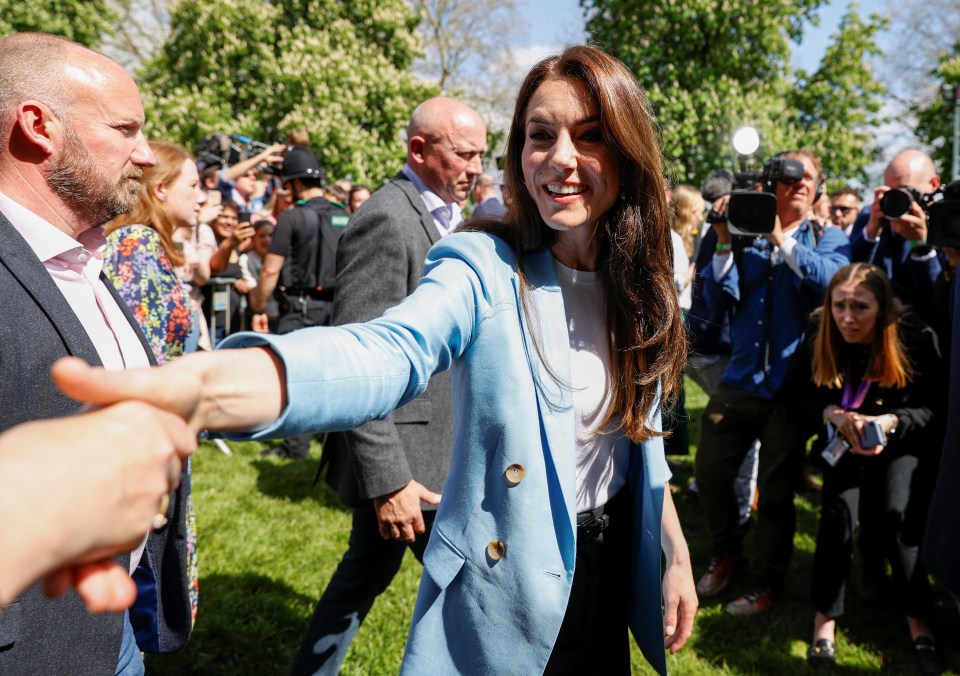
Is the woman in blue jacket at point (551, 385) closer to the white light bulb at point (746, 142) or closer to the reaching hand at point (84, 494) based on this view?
the reaching hand at point (84, 494)

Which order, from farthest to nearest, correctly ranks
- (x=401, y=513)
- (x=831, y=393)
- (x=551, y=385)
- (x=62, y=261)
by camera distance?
(x=831, y=393), (x=401, y=513), (x=62, y=261), (x=551, y=385)

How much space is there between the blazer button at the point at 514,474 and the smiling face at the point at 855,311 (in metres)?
2.89

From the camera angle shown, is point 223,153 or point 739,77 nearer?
point 223,153

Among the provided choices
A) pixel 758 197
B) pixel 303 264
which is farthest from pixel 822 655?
pixel 303 264

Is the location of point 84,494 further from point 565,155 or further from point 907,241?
point 907,241

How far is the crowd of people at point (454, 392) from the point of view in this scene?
0.79 metres

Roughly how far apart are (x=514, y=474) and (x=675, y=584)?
73 cm

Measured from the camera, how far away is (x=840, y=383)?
12.1 feet

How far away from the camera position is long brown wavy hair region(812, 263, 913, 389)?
354 cm

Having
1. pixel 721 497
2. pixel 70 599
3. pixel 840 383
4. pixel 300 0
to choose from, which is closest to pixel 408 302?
pixel 70 599

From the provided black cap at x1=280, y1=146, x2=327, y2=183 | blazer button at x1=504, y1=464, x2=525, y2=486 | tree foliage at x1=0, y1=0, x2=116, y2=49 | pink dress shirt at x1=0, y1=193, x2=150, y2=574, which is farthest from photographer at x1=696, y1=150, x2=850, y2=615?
tree foliage at x1=0, y1=0, x2=116, y2=49

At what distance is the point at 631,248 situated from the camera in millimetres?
1746

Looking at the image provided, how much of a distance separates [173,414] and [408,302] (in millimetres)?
569

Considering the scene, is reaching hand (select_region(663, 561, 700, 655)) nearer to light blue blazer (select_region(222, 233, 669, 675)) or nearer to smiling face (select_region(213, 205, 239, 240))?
light blue blazer (select_region(222, 233, 669, 675))
